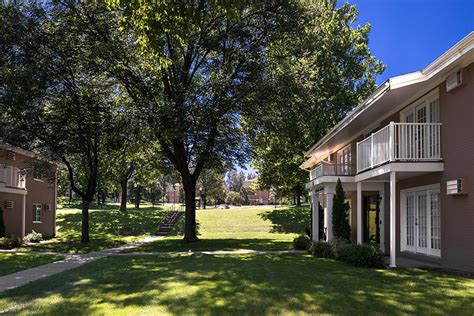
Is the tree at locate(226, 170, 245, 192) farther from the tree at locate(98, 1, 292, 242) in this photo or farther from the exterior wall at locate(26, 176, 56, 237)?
the tree at locate(98, 1, 292, 242)

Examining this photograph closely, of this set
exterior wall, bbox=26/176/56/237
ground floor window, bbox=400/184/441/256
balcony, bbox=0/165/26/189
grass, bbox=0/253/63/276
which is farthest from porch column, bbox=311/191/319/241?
exterior wall, bbox=26/176/56/237

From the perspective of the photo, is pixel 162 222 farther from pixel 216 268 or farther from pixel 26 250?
pixel 216 268

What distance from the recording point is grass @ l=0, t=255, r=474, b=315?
736 centimetres

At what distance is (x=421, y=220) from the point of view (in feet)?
47.4

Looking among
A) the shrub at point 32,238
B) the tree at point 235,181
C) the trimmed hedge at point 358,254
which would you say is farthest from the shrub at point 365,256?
the tree at point 235,181

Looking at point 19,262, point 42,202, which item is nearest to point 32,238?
point 42,202

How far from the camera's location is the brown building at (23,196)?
24188 millimetres

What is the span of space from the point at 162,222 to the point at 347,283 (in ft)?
92.7

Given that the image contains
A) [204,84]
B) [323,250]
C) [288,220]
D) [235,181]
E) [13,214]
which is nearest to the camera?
[323,250]

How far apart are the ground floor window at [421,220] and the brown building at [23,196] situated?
17.5 metres

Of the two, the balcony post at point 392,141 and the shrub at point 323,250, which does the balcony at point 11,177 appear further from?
the balcony post at point 392,141

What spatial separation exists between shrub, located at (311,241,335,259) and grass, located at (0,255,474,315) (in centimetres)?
307

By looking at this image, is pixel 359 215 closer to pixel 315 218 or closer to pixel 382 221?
pixel 382 221

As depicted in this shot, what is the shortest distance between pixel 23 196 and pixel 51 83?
8206mm
